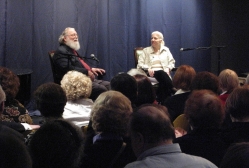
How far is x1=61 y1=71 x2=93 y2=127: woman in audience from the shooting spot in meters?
3.58

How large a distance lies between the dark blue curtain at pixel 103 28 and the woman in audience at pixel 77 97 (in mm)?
2880

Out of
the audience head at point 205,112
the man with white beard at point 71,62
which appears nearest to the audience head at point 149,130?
the audience head at point 205,112

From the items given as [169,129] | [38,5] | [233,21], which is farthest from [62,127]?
[233,21]

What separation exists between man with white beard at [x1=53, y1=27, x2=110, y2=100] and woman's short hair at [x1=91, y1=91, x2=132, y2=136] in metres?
3.26

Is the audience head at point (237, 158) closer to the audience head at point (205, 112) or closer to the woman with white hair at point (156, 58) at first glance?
the audience head at point (205, 112)

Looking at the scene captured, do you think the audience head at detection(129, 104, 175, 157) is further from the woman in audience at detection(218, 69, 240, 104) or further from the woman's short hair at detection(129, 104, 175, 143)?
the woman in audience at detection(218, 69, 240, 104)

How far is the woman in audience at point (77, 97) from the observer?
358 cm

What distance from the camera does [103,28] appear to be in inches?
284

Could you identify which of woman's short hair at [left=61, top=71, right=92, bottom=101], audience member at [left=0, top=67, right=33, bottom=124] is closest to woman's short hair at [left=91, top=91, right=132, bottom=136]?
audience member at [left=0, top=67, right=33, bottom=124]

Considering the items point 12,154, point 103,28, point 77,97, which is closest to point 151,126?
point 12,154

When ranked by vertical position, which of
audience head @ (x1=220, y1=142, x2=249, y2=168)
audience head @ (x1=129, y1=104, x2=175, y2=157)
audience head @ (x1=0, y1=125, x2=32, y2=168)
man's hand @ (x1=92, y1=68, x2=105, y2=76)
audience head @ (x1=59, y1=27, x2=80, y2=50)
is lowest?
man's hand @ (x1=92, y1=68, x2=105, y2=76)

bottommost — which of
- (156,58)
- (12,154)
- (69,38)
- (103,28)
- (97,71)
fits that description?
(97,71)

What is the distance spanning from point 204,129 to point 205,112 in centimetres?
10

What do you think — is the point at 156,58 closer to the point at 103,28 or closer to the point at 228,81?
the point at 103,28
